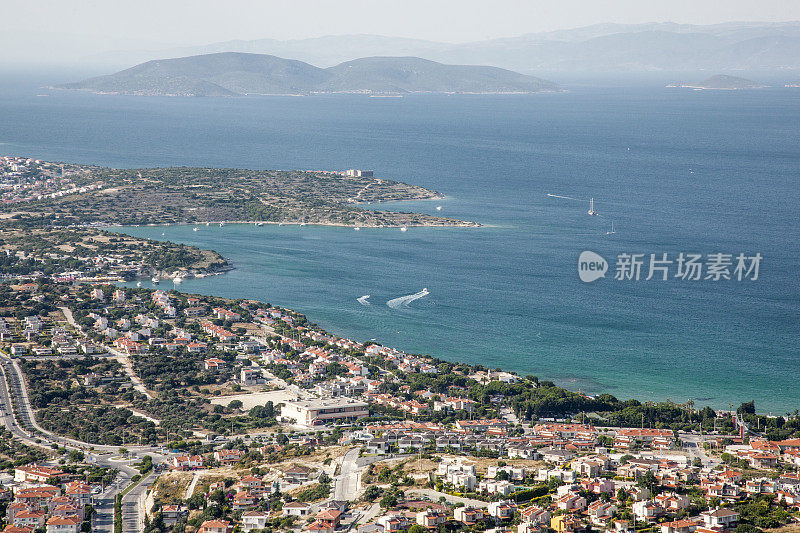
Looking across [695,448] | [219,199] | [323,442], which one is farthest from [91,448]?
[219,199]

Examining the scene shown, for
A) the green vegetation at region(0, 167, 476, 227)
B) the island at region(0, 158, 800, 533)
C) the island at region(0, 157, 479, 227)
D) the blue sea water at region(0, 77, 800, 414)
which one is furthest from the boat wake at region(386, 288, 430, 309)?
the island at region(0, 157, 479, 227)

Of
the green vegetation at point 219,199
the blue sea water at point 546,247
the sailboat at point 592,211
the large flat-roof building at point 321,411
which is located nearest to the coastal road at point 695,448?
the blue sea water at point 546,247

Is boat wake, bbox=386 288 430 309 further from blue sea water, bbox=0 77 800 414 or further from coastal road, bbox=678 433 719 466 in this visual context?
coastal road, bbox=678 433 719 466

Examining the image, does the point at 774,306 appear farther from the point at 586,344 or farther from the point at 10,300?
the point at 10,300

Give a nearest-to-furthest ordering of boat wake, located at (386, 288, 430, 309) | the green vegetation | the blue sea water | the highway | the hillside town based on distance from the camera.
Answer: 1. the hillside town
2. the highway
3. the blue sea water
4. boat wake, located at (386, 288, 430, 309)
5. the green vegetation

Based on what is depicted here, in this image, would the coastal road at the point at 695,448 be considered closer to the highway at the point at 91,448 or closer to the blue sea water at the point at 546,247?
the blue sea water at the point at 546,247
